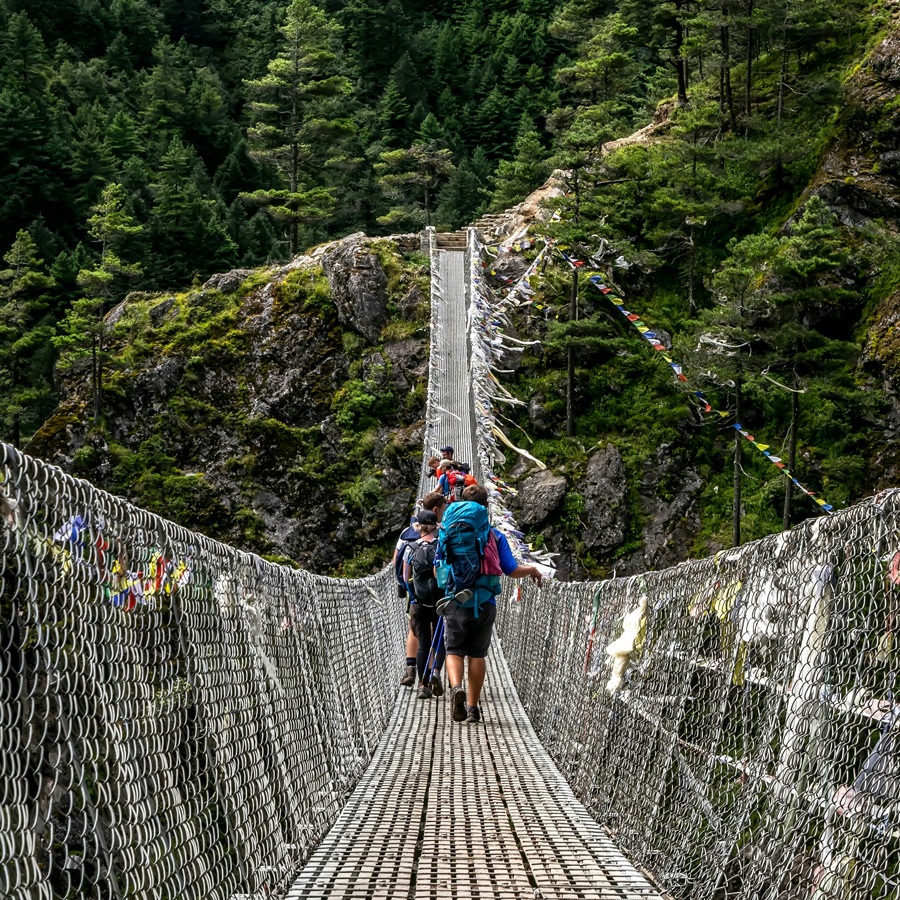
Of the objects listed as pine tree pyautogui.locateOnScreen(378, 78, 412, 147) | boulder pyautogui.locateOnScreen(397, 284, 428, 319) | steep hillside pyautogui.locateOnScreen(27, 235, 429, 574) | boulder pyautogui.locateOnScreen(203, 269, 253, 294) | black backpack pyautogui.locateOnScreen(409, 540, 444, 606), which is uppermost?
pine tree pyautogui.locateOnScreen(378, 78, 412, 147)

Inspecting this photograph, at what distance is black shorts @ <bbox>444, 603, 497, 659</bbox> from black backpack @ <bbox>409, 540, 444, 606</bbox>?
0.80 meters

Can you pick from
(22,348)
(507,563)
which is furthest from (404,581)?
(22,348)

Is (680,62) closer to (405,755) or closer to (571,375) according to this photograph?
(571,375)

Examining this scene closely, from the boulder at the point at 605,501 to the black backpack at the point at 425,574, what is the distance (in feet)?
40.4

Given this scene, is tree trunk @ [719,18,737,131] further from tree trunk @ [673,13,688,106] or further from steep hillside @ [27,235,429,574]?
steep hillside @ [27,235,429,574]

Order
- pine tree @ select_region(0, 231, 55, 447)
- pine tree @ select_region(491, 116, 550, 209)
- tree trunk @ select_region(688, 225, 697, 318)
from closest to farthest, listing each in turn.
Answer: tree trunk @ select_region(688, 225, 697, 318), pine tree @ select_region(0, 231, 55, 447), pine tree @ select_region(491, 116, 550, 209)

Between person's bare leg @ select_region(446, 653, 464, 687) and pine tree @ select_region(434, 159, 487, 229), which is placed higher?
pine tree @ select_region(434, 159, 487, 229)

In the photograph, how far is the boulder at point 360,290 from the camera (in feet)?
72.8

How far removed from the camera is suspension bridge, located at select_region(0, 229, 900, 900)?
1.65 m

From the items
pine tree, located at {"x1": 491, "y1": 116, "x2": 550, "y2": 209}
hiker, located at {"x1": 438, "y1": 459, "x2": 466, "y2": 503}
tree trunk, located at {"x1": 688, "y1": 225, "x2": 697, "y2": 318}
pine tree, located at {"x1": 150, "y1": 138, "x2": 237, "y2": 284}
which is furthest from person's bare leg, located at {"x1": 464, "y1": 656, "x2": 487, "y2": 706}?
pine tree, located at {"x1": 150, "y1": 138, "x2": 237, "y2": 284}

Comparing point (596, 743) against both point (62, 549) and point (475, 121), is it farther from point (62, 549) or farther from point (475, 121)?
point (475, 121)

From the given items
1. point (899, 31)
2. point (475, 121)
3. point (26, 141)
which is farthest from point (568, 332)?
point (475, 121)

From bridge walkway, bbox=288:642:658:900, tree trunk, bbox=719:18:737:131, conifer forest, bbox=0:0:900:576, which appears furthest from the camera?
tree trunk, bbox=719:18:737:131

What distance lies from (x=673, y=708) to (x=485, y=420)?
1519 centimetres
